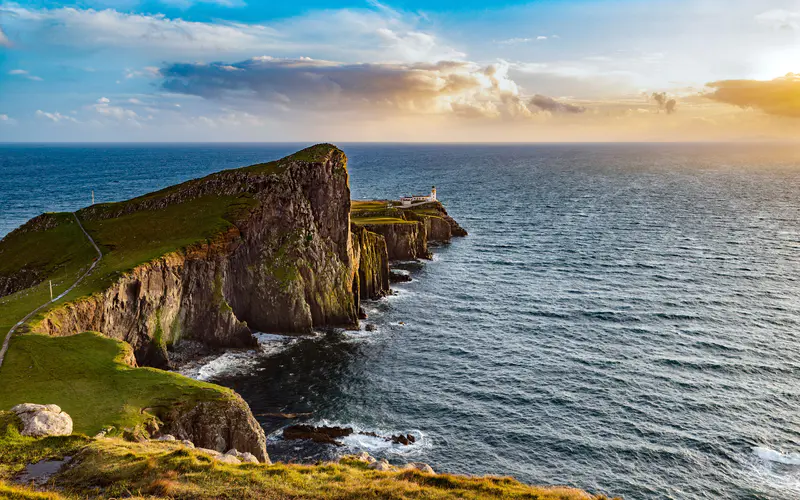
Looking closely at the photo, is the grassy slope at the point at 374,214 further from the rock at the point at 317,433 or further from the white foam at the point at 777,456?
the white foam at the point at 777,456

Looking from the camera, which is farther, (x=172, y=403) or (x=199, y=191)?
(x=199, y=191)

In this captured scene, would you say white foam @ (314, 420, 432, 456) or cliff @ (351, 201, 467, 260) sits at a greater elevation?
cliff @ (351, 201, 467, 260)

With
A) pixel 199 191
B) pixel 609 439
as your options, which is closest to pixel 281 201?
pixel 199 191

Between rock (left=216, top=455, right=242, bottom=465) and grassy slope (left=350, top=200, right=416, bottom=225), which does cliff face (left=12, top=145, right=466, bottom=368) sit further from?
rock (left=216, top=455, right=242, bottom=465)

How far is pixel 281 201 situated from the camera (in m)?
80.3

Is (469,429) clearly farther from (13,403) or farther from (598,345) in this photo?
(13,403)

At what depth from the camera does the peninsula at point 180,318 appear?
94.3ft

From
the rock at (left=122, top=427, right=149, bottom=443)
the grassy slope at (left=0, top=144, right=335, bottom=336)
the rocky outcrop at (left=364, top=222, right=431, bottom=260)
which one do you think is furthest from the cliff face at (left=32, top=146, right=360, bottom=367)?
the rocky outcrop at (left=364, top=222, right=431, bottom=260)

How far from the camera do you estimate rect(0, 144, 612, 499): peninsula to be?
Result: 28.7m

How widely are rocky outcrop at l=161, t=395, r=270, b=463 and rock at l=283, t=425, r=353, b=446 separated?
8.33 m

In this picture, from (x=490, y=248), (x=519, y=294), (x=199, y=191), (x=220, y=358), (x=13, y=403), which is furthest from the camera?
(x=490, y=248)

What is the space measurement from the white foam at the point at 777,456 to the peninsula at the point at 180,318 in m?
27.8

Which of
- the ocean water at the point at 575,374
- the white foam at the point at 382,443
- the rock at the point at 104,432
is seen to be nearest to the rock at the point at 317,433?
the white foam at the point at 382,443

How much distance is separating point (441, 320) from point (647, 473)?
39.6 metres
